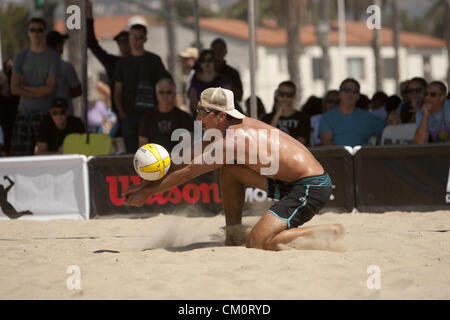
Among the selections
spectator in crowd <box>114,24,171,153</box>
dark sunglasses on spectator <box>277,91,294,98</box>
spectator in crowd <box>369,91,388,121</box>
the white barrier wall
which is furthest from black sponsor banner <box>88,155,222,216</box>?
spectator in crowd <box>369,91,388,121</box>

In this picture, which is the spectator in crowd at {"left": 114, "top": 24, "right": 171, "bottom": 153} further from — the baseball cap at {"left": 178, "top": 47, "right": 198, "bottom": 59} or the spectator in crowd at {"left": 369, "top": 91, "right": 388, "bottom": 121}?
the spectator in crowd at {"left": 369, "top": 91, "right": 388, "bottom": 121}

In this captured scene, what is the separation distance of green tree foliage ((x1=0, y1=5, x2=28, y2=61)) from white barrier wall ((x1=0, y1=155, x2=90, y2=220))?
100 feet

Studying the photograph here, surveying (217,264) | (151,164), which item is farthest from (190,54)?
(217,264)

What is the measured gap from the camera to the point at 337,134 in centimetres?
929

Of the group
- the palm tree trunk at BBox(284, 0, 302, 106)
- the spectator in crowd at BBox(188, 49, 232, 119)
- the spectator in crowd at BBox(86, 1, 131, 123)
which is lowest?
the spectator in crowd at BBox(188, 49, 232, 119)

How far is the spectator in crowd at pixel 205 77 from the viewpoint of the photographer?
969 centimetres

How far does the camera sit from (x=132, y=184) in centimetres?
873

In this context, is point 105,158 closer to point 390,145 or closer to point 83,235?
point 83,235

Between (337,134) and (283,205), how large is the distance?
11.4 ft

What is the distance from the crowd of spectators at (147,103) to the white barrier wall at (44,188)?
2.32ft

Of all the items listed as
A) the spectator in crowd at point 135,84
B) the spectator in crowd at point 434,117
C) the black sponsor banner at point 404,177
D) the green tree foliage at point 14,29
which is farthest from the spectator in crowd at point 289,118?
the green tree foliage at point 14,29

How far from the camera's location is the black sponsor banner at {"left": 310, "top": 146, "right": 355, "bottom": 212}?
8.55 m

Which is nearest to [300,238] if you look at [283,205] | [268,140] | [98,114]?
[283,205]

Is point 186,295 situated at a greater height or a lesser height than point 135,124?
lesser
